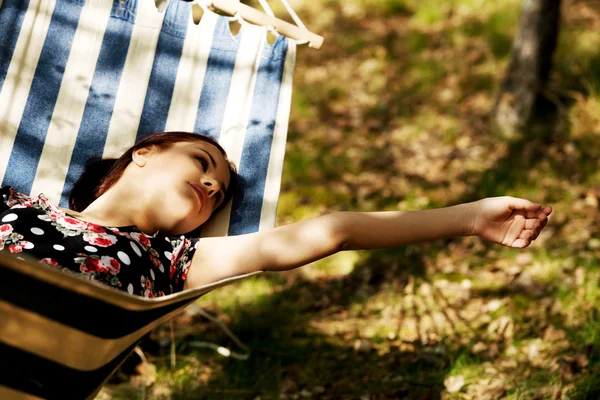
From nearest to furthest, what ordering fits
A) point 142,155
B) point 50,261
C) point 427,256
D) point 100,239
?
point 50,261
point 100,239
point 142,155
point 427,256

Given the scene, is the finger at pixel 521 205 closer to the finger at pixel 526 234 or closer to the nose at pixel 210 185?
the finger at pixel 526 234

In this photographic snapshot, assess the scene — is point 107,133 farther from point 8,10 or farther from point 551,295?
point 551,295

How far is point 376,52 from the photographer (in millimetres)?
5371

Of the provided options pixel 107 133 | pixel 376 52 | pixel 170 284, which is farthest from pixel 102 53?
pixel 376 52

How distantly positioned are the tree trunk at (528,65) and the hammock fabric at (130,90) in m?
1.75

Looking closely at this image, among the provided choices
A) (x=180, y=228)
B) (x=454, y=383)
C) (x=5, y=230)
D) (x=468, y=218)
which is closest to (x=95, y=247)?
(x=5, y=230)

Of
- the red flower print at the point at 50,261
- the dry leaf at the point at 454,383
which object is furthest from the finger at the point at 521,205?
Answer: the red flower print at the point at 50,261

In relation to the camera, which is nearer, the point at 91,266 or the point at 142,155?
the point at 91,266

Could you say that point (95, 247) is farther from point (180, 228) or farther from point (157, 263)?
point (180, 228)

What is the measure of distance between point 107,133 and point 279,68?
2.38 ft

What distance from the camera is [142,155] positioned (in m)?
2.43

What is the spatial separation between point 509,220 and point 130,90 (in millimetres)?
1582

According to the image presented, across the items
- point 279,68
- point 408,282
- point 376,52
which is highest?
point 376,52

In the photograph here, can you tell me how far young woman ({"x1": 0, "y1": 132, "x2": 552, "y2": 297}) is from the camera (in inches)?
76.7
